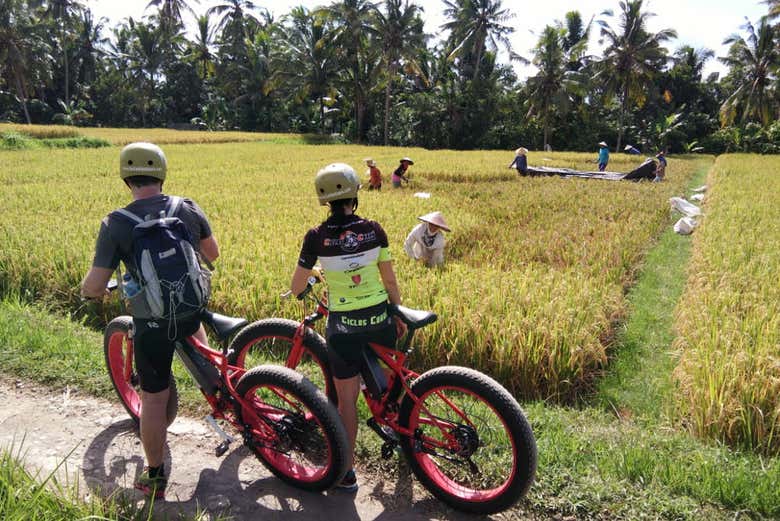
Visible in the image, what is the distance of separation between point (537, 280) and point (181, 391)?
139 inches

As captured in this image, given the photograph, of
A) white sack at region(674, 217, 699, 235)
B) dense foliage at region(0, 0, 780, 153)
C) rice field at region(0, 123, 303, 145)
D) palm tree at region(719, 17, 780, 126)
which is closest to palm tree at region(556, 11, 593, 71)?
dense foliage at region(0, 0, 780, 153)

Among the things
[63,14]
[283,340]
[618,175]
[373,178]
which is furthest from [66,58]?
[283,340]

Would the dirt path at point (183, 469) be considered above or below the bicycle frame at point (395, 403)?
below

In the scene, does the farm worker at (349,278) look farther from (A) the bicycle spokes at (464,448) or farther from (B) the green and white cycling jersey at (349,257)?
(A) the bicycle spokes at (464,448)

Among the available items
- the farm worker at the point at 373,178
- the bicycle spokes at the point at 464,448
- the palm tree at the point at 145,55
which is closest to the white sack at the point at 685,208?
the farm worker at the point at 373,178

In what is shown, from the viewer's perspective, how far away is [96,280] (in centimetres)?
224

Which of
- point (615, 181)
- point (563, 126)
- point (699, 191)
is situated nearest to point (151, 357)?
point (615, 181)

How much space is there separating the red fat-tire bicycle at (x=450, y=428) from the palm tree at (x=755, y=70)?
33502mm

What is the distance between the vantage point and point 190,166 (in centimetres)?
1670

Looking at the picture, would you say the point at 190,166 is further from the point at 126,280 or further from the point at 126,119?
the point at 126,119

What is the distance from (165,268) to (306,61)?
33428 mm

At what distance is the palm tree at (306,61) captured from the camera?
3275 cm

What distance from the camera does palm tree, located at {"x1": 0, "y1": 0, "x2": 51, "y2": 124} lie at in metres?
31.3

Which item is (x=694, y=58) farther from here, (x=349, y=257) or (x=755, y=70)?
(x=349, y=257)
